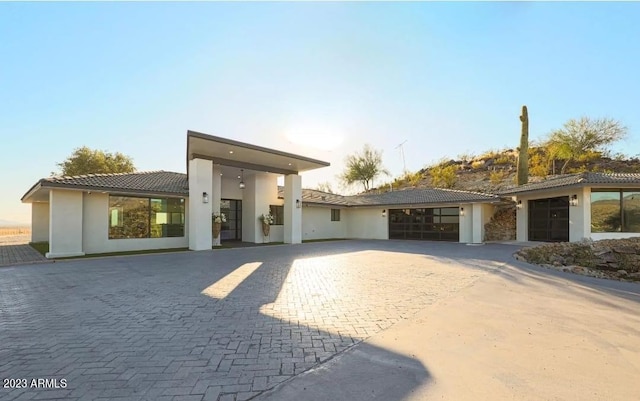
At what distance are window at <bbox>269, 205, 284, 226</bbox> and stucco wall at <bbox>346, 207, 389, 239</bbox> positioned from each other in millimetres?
6686

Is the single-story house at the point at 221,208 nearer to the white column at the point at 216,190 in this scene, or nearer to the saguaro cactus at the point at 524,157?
the white column at the point at 216,190

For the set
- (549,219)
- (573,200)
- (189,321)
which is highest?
(573,200)

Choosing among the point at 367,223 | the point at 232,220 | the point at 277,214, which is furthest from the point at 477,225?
the point at 232,220

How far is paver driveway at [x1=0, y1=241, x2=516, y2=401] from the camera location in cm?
286

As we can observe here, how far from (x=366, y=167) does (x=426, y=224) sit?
1943 centimetres

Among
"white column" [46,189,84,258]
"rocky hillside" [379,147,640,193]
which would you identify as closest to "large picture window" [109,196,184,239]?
"white column" [46,189,84,258]

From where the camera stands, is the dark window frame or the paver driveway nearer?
the paver driveway

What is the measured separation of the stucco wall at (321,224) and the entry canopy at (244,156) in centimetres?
396

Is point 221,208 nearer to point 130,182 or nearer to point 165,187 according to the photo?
point 165,187

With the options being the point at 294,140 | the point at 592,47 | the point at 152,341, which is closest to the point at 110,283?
the point at 152,341

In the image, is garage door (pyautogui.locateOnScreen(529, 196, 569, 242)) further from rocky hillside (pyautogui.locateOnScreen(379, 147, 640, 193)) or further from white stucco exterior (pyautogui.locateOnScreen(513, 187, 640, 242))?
rocky hillside (pyautogui.locateOnScreen(379, 147, 640, 193))

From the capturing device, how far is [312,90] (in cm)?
1360

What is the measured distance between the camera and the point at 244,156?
14.7 m

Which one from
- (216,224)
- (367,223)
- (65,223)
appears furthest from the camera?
(367,223)
